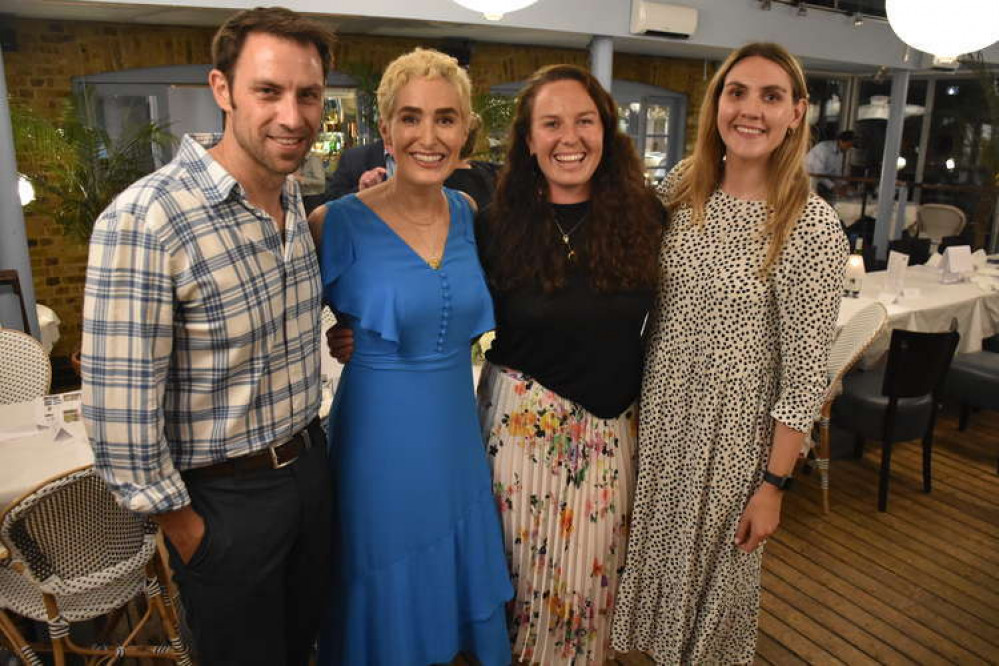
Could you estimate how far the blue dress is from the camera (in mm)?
1715

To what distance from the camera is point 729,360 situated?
1860mm

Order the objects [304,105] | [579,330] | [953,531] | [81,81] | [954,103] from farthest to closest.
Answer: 1. [954,103]
2. [81,81]
3. [953,531]
4. [579,330]
5. [304,105]

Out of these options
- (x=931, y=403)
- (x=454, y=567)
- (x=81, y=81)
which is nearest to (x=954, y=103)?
(x=931, y=403)

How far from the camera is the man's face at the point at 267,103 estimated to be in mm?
1403

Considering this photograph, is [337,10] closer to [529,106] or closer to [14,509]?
[529,106]

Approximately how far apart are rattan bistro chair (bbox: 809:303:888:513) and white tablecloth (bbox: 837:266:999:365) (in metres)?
0.51

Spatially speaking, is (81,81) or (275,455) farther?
(81,81)

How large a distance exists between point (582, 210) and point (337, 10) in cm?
351

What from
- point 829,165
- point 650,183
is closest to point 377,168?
point 650,183

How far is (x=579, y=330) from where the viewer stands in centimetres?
184

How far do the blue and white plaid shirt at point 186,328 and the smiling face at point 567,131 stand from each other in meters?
0.63

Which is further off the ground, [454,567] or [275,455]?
[275,455]

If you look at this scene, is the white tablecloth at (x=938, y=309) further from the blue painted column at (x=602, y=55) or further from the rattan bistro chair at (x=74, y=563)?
the rattan bistro chair at (x=74, y=563)

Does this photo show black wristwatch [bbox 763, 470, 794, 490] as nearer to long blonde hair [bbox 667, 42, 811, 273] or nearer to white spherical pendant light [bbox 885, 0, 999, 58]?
long blonde hair [bbox 667, 42, 811, 273]
